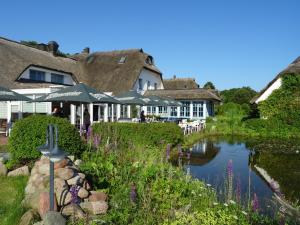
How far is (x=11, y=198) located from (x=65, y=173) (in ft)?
3.71

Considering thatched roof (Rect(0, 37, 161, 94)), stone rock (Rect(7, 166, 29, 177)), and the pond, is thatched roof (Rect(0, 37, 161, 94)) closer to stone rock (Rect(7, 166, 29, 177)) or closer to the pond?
the pond

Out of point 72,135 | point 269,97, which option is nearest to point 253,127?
point 269,97

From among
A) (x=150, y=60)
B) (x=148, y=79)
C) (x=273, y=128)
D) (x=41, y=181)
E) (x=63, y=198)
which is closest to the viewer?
(x=63, y=198)

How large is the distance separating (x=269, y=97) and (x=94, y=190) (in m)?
22.0

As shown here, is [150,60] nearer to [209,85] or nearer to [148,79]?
[148,79]

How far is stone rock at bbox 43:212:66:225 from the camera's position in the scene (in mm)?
4453

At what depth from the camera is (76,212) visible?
16.3 ft

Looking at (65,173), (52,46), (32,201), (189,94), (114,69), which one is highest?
(52,46)

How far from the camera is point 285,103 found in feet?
79.9

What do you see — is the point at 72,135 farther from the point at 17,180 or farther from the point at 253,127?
the point at 253,127

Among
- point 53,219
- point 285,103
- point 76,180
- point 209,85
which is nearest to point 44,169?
point 76,180

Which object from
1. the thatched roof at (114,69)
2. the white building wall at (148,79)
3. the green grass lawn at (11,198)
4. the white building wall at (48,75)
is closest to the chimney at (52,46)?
the thatched roof at (114,69)

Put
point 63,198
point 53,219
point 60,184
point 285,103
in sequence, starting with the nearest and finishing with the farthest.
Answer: point 53,219, point 63,198, point 60,184, point 285,103

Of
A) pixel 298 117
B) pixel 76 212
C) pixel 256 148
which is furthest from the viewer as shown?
pixel 298 117
